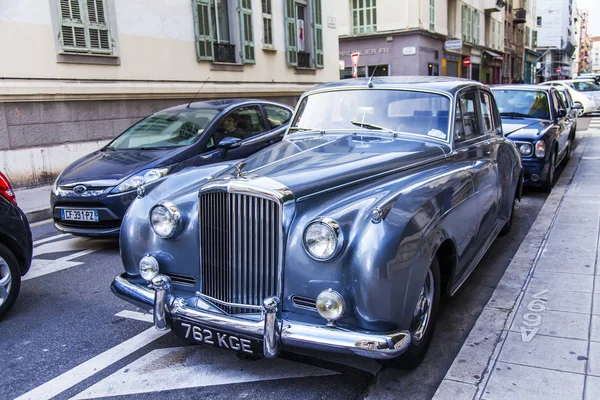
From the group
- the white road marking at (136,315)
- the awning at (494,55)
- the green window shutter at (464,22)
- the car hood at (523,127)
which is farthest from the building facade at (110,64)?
the awning at (494,55)

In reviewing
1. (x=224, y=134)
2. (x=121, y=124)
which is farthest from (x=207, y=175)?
(x=121, y=124)

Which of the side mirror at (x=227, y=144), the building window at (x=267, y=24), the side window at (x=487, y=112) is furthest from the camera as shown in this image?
the building window at (x=267, y=24)

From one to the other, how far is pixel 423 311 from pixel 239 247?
1.18 m

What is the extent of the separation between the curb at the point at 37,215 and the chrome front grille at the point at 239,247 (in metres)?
5.99

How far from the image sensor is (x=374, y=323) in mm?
2715

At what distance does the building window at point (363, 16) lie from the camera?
2858 cm

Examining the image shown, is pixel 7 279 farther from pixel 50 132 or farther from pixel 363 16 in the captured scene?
pixel 363 16

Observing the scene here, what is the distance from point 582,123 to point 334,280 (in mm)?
20872

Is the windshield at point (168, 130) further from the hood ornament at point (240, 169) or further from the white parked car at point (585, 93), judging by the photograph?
the white parked car at point (585, 93)

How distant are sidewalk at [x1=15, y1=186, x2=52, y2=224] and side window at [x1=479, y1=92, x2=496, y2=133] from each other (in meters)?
6.52

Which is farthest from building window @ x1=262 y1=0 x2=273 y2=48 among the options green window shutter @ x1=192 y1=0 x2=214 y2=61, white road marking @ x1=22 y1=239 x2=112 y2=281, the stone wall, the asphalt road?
the asphalt road

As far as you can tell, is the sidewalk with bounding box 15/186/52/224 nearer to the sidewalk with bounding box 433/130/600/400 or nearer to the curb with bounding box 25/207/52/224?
the curb with bounding box 25/207/52/224

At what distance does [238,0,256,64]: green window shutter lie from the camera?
50.6ft

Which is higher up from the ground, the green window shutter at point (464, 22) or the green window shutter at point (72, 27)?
the green window shutter at point (464, 22)
